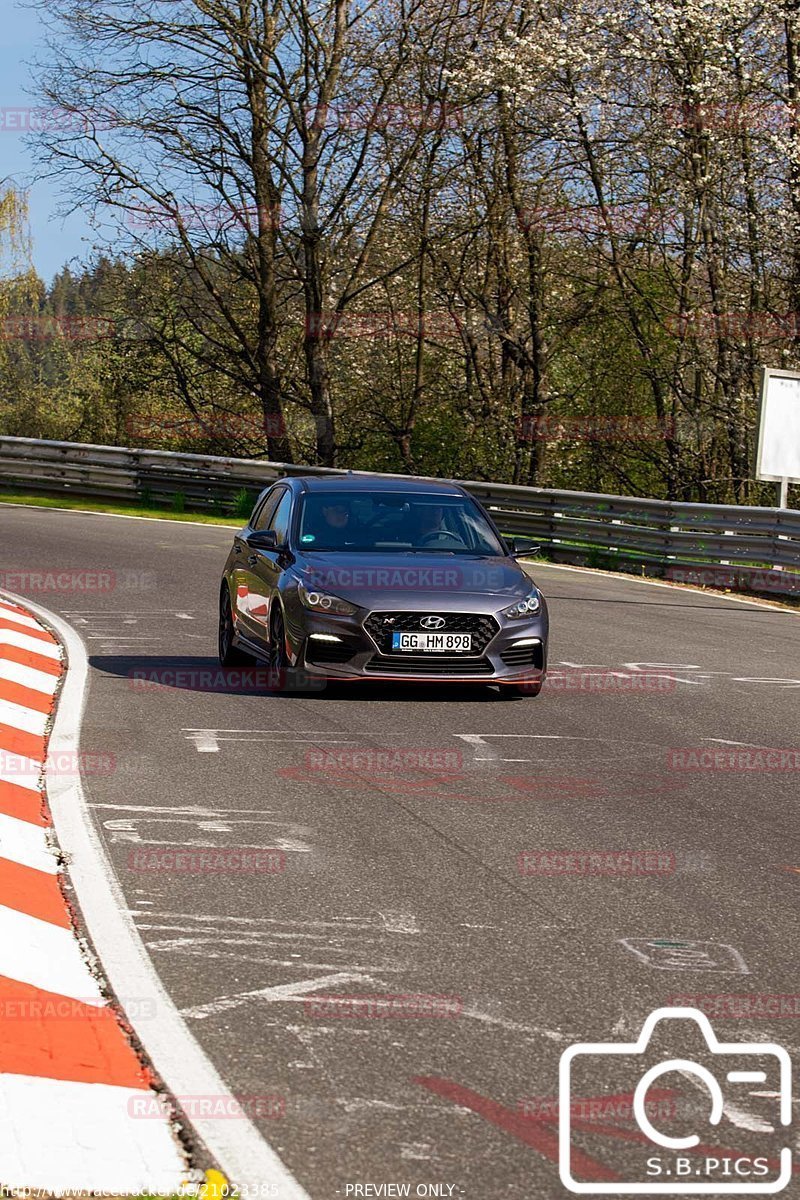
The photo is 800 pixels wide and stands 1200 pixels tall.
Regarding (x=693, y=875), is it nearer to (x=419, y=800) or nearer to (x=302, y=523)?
(x=419, y=800)

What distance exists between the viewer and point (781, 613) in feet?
66.3

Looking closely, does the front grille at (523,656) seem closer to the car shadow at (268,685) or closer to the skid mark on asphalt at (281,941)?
the car shadow at (268,685)

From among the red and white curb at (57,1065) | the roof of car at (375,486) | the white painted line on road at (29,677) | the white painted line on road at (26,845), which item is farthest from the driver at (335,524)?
the red and white curb at (57,1065)

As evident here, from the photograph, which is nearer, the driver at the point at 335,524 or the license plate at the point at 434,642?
the license plate at the point at 434,642

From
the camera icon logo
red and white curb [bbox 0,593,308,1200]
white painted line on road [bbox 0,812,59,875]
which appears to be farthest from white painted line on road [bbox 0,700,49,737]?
the camera icon logo

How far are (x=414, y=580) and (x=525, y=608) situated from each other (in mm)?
784

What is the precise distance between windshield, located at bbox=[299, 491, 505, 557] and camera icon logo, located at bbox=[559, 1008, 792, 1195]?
25.7 ft

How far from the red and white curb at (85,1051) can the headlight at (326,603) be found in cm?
387

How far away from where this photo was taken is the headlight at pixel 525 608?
11.7 m

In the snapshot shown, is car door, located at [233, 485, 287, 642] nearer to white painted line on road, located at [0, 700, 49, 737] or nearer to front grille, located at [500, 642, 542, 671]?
front grille, located at [500, 642, 542, 671]

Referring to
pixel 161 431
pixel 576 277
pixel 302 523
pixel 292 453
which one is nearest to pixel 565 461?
pixel 576 277

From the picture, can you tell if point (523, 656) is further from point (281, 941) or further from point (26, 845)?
point (281, 941)

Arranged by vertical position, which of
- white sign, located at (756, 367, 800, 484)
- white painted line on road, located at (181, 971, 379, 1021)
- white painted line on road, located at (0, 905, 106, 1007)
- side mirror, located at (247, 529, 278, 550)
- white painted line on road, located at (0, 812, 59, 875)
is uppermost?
white sign, located at (756, 367, 800, 484)

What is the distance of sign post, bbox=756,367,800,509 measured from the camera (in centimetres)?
2297
